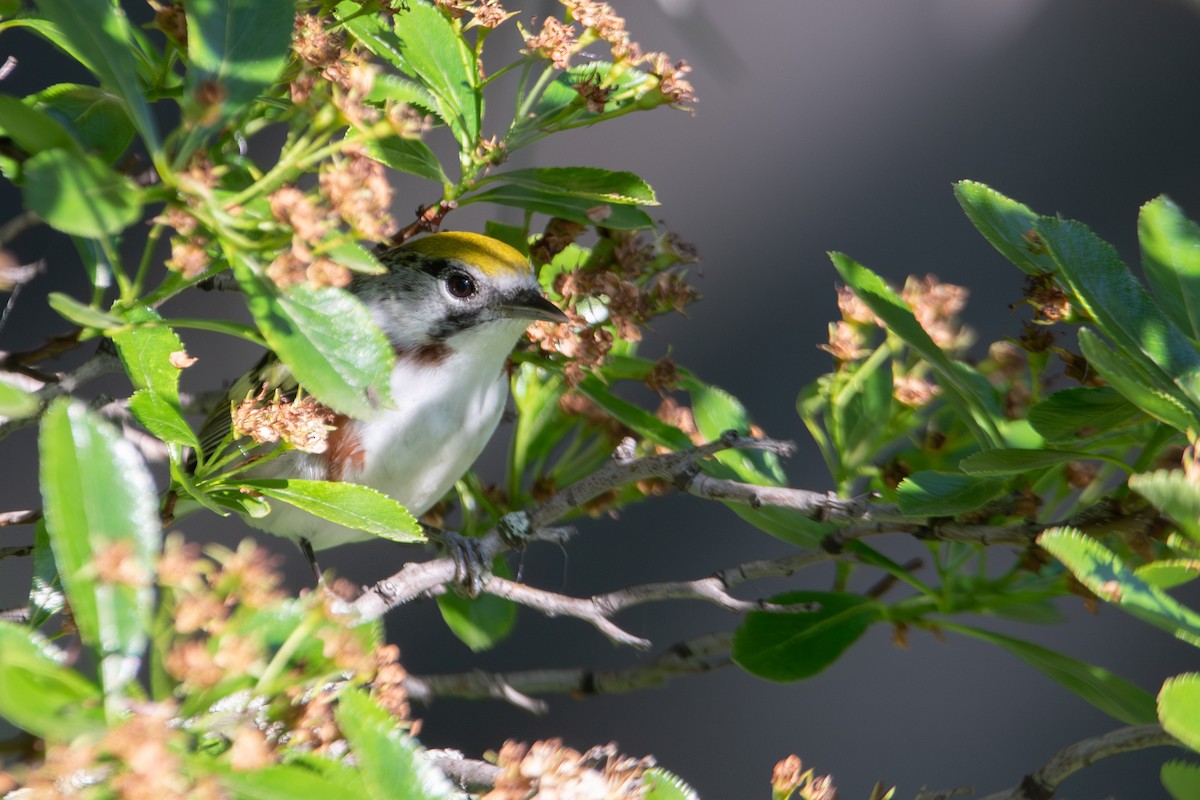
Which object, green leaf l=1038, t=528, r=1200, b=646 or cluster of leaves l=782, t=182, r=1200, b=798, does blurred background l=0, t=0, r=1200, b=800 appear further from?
green leaf l=1038, t=528, r=1200, b=646

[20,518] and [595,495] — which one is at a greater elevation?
[20,518]

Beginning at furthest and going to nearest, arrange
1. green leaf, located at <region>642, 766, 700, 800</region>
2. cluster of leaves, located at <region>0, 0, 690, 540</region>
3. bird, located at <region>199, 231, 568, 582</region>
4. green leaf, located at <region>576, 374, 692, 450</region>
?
bird, located at <region>199, 231, 568, 582</region>, green leaf, located at <region>576, 374, 692, 450</region>, green leaf, located at <region>642, 766, 700, 800</region>, cluster of leaves, located at <region>0, 0, 690, 540</region>

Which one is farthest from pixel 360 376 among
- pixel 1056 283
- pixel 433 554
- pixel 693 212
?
pixel 693 212

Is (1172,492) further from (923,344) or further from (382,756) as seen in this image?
(382,756)

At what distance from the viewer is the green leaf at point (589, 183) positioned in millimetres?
1382

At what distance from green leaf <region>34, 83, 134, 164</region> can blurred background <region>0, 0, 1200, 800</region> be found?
1572 millimetres

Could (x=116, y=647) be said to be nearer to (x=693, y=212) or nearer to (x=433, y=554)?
(x=433, y=554)

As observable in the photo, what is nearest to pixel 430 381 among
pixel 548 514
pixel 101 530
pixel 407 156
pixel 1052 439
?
pixel 548 514

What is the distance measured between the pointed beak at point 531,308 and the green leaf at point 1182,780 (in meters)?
0.86

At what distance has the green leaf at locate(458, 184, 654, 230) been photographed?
147 cm

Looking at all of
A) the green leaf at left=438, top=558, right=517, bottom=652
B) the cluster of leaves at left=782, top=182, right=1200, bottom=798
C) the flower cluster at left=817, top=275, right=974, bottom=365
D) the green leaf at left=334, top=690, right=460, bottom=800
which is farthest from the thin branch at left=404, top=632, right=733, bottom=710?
the green leaf at left=334, top=690, right=460, bottom=800

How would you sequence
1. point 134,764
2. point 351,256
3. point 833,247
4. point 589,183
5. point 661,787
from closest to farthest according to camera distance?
1. point 134,764
2. point 351,256
3. point 661,787
4. point 589,183
5. point 833,247

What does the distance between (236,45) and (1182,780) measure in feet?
3.42

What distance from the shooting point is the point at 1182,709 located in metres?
0.84
